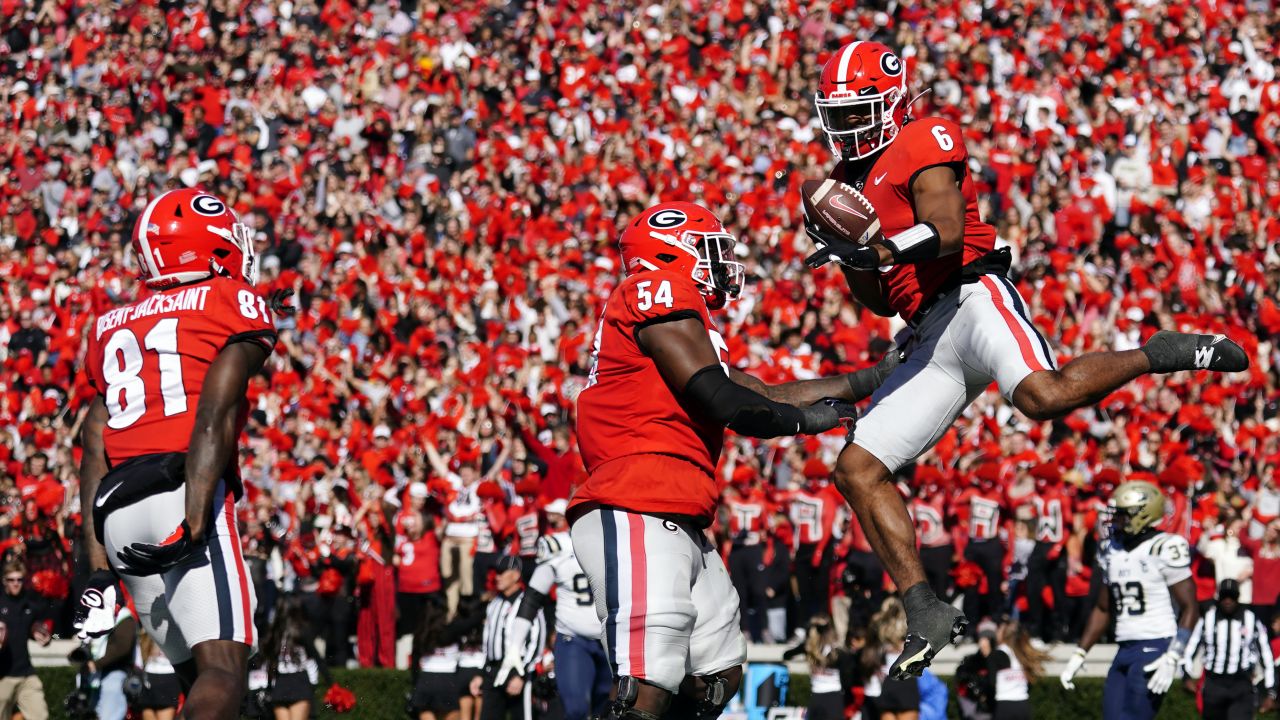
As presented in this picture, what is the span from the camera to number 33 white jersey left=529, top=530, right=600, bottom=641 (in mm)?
11367

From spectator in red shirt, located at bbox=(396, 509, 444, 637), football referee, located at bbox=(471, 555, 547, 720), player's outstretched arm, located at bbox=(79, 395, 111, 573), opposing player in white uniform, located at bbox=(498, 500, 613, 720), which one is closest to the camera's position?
player's outstretched arm, located at bbox=(79, 395, 111, 573)

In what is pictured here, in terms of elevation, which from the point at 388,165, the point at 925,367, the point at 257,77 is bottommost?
the point at 925,367

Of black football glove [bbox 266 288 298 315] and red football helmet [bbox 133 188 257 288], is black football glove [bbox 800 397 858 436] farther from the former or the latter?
red football helmet [bbox 133 188 257 288]

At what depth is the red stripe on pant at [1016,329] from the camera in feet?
21.0

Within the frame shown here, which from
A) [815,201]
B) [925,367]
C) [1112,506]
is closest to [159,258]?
[815,201]

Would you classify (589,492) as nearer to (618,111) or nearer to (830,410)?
(830,410)

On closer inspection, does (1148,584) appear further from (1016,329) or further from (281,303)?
(281,303)

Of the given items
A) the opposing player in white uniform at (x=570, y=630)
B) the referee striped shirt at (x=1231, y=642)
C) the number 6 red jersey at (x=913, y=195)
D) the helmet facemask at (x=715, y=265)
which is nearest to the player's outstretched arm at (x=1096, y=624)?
the referee striped shirt at (x=1231, y=642)

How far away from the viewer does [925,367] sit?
22.2 feet

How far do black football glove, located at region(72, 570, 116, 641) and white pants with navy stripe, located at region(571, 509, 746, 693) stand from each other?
173 centimetres

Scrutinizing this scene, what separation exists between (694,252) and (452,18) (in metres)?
17.8

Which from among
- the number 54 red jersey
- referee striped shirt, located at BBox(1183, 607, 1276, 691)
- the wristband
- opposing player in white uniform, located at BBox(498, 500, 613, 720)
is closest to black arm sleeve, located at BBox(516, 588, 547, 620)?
opposing player in white uniform, located at BBox(498, 500, 613, 720)

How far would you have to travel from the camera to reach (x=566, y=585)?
461 inches

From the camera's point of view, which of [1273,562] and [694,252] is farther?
[1273,562]
